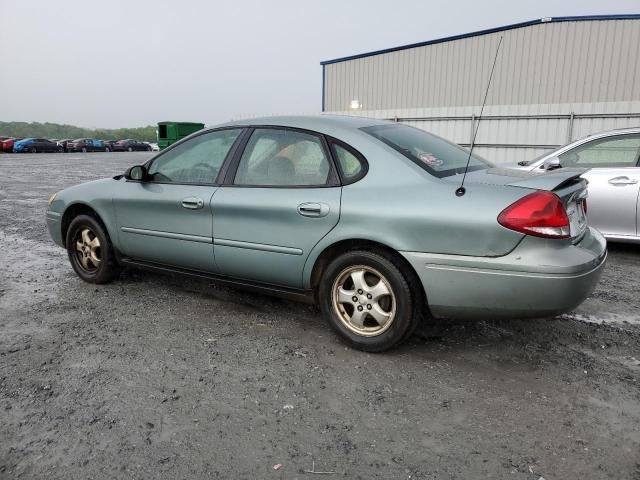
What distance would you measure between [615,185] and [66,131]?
113 meters

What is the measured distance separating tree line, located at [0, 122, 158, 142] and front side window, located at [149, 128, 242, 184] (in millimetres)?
96891

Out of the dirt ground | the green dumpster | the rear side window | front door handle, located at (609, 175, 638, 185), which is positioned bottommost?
the dirt ground

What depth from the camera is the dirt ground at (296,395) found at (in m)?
2.23

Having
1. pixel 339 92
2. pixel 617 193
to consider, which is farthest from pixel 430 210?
pixel 339 92

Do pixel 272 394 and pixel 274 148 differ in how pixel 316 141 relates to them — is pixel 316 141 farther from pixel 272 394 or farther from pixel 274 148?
pixel 272 394

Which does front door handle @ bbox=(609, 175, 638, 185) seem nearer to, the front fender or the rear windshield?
the rear windshield

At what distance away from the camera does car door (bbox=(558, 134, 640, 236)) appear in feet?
18.5

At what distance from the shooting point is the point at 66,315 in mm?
3984

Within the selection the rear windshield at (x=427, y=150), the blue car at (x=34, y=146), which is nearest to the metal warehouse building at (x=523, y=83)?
the rear windshield at (x=427, y=150)

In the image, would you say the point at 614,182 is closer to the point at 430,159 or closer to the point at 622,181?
the point at 622,181

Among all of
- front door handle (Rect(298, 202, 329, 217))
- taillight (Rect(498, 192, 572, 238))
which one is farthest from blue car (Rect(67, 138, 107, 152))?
taillight (Rect(498, 192, 572, 238))

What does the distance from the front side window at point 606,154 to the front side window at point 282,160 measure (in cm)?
402

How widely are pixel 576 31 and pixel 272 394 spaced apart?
14.8 metres

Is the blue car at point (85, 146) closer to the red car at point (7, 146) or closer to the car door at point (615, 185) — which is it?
the red car at point (7, 146)
